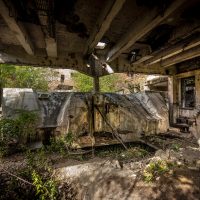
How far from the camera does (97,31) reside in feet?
Result: 12.2

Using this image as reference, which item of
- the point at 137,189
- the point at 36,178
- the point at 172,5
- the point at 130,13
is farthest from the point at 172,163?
the point at 130,13

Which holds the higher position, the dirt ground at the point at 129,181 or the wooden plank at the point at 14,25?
the wooden plank at the point at 14,25

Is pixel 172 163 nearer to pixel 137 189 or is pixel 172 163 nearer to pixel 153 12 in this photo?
pixel 137 189

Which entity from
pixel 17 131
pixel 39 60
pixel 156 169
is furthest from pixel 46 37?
pixel 156 169

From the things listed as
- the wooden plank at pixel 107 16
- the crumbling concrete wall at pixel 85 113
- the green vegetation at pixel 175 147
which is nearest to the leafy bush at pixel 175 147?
the green vegetation at pixel 175 147

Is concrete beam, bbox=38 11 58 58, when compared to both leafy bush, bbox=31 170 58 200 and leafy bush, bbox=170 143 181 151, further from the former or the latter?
leafy bush, bbox=170 143 181 151

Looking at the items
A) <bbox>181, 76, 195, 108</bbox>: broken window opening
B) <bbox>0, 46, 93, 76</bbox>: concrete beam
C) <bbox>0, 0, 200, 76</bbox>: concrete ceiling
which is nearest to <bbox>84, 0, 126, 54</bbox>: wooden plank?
<bbox>0, 0, 200, 76</bbox>: concrete ceiling

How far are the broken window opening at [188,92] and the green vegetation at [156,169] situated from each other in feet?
17.7

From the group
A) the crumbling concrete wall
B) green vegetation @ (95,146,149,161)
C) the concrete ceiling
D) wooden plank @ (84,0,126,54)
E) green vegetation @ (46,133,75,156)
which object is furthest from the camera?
the crumbling concrete wall

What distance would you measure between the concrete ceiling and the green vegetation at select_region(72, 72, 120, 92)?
817cm

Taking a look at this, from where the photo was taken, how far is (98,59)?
612 centimetres

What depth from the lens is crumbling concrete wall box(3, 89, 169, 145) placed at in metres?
5.72

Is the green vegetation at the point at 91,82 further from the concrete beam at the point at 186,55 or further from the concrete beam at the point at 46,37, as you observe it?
the concrete beam at the point at 46,37

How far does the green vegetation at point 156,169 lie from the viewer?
277 cm
